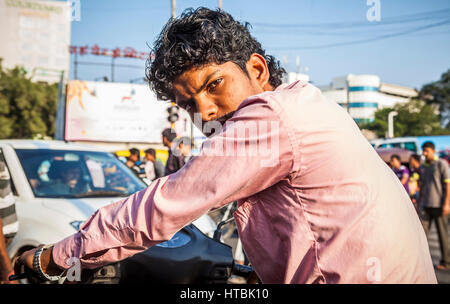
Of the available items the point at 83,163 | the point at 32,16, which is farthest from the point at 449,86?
the point at 32,16

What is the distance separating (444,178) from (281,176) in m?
6.74

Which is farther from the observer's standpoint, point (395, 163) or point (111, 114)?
point (111, 114)

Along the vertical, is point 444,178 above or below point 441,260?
above

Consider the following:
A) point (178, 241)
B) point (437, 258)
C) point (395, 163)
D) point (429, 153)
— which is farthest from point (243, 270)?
point (395, 163)

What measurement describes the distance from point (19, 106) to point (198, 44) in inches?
1437

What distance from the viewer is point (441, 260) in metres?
6.34

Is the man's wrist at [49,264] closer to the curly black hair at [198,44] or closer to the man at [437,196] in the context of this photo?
the curly black hair at [198,44]

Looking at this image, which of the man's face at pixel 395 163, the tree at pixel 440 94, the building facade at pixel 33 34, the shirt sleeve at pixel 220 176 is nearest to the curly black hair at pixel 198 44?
the shirt sleeve at pixel 220 176

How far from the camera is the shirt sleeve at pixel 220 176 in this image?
1.00m

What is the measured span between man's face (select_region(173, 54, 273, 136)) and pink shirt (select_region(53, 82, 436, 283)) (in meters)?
0.20

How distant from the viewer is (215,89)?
125cm

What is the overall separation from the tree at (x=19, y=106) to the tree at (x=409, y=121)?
89.6ft

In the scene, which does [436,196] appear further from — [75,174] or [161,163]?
[75,174]
